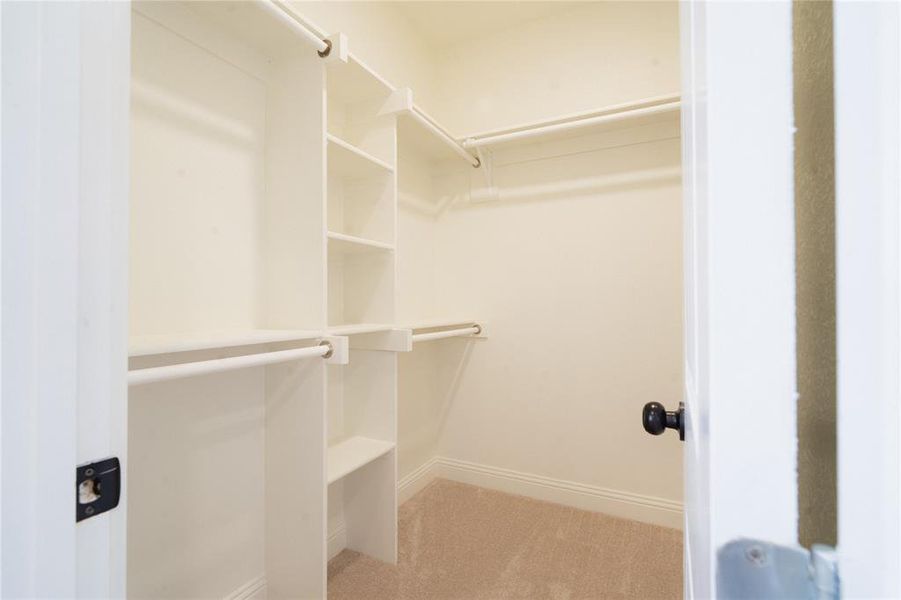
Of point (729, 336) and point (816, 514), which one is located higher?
point (729, 336)

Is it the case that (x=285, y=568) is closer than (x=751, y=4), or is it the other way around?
(x=751, y=4)

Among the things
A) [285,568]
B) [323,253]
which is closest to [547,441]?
[285,568]

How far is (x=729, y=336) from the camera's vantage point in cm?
25

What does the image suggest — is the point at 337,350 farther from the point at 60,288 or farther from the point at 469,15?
the point at 469,15

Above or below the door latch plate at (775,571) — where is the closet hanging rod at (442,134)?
above

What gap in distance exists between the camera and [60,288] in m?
0.44

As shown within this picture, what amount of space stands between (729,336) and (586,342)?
2007mm

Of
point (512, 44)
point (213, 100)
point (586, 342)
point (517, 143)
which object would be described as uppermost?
point (512, 44)

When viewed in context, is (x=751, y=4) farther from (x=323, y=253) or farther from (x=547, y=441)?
(x=547, y=441)

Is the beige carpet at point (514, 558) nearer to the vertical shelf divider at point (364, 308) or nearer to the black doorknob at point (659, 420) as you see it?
the vertical shelf divider at point (364, 308)

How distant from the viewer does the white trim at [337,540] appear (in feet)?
5.63

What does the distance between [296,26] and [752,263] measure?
1429mm

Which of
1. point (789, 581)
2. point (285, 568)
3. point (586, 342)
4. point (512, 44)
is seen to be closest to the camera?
point (789, 581)

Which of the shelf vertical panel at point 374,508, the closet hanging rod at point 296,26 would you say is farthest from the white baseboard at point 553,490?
the closet hanging rod at point 296,26
